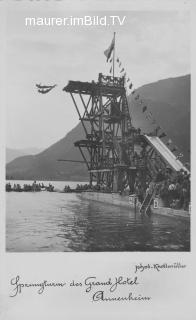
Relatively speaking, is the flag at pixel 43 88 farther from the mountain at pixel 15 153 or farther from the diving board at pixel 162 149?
the diving board at pixel 162 149

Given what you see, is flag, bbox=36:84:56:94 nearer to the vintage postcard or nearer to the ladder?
the vintage postcard

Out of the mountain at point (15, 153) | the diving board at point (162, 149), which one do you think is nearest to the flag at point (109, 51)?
the mountain at point (15, 153)

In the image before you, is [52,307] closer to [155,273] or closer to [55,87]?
[155,273]

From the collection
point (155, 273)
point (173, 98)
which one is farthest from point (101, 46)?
point (155, 273)

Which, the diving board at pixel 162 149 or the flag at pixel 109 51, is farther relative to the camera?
the diving board at pixel 162 149

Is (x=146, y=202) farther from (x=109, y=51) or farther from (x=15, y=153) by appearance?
(x=109, y=51)

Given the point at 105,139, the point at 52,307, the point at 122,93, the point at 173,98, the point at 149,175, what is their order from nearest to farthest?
1. the point at 52,307
2. the point at 173,98
3. the point at 122,93
4. the point at 149,175
5. the point at 105,139

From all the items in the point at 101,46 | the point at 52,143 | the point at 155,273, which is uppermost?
the point at 101,46
